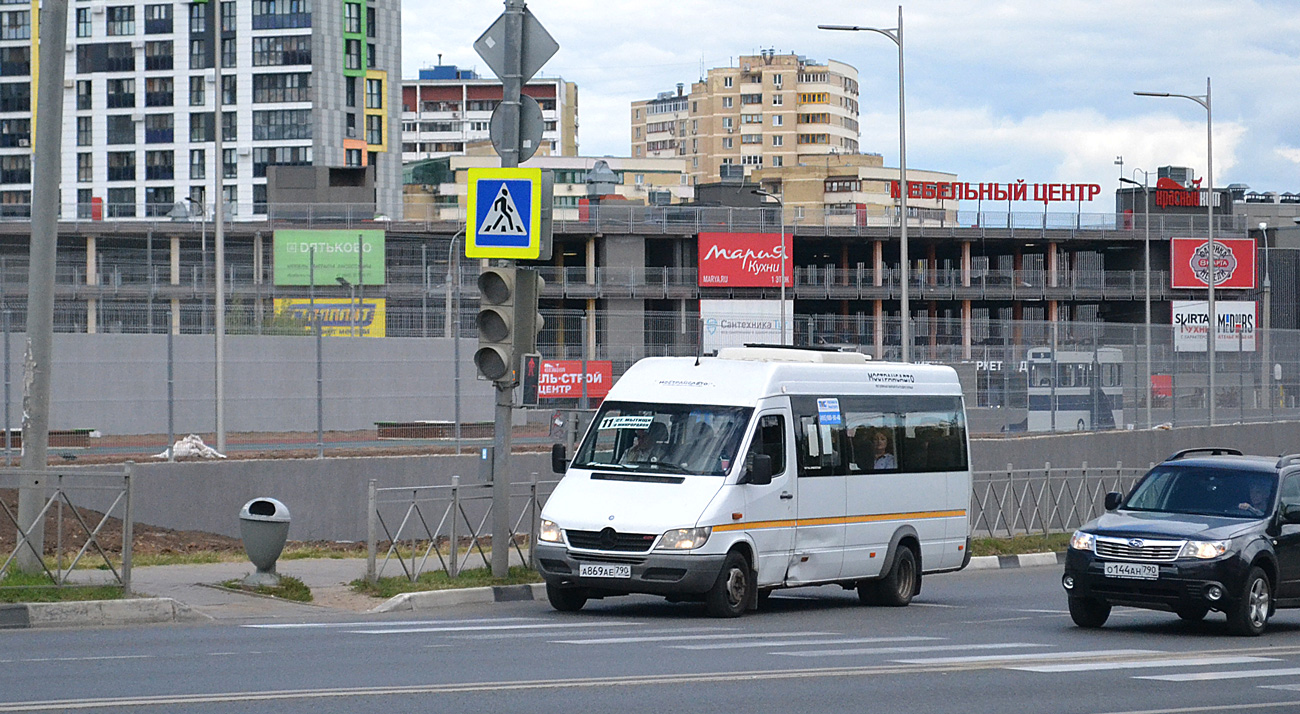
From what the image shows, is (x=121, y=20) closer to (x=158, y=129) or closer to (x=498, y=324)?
(x=158, y=129)

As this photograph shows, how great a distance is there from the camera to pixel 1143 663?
12.4m

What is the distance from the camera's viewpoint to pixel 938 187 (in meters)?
101

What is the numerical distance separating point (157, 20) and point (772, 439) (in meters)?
99.8

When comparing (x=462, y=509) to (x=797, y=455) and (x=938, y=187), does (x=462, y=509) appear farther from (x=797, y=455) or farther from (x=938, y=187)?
(x=938, y=187)

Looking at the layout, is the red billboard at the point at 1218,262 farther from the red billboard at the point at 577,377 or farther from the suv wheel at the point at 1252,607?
the suv wheel at the point at 1252,607

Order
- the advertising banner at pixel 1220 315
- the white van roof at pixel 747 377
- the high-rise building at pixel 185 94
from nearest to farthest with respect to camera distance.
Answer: the white van roof at pixel 747 377 → the advertising banner at pixel 1220 315 → the high-rise building at pixel 185 94

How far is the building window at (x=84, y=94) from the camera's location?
10981 centimetres

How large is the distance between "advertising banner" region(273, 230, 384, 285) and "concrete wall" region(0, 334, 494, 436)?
1986 inches

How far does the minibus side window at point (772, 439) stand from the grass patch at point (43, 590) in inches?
245

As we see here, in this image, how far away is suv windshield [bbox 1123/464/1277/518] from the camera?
15.6 meters

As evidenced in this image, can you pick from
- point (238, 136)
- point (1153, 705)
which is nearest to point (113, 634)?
point (1153, 705)

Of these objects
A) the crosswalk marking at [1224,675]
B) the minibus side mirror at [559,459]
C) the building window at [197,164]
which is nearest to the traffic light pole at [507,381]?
the minibus side mirror at [559,459]

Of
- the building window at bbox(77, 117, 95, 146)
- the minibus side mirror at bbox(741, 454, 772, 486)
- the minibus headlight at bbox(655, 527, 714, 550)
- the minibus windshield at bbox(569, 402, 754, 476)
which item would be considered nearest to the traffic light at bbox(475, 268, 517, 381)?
the minibus windshield at bbox(569, 402, 754, 476)

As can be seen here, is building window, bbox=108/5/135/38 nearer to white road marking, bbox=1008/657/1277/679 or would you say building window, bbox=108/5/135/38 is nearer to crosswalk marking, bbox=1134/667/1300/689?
white road marking, bbox=1008/657/1277/679
